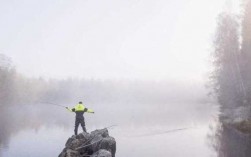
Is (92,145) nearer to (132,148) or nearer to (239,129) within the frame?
(132,148)

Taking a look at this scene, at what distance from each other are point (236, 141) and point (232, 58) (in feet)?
89.8

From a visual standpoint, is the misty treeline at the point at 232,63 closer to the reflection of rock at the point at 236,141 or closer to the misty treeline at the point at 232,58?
the misty treeline at the point at 232,58

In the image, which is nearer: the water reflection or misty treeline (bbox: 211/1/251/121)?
the water reflection

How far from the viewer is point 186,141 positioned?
139 ft

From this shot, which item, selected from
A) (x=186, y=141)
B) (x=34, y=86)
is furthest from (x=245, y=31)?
(x=34, y=86)

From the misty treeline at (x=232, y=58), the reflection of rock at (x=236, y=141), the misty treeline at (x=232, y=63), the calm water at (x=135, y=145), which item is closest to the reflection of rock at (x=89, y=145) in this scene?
the calm water at (x=135, y=145)

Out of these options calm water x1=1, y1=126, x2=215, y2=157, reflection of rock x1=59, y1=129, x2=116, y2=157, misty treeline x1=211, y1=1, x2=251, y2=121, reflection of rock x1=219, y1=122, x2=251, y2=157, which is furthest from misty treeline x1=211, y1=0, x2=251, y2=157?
reflection of rock x1=59, y1=129, x2=116, y2=157

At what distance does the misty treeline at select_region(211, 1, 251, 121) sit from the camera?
57.9 m

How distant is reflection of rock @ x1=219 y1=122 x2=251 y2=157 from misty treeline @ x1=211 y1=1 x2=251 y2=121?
408 inches

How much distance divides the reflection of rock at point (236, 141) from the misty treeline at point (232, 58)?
34.0 feet

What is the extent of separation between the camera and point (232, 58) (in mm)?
61750

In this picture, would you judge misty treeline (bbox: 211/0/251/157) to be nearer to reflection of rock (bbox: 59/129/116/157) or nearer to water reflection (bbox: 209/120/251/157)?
water reflection (bbox: 209/120/251/157)

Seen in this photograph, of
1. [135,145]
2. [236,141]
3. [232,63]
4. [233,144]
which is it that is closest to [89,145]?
[135,145]

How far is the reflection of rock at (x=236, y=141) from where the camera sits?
1230 inches
